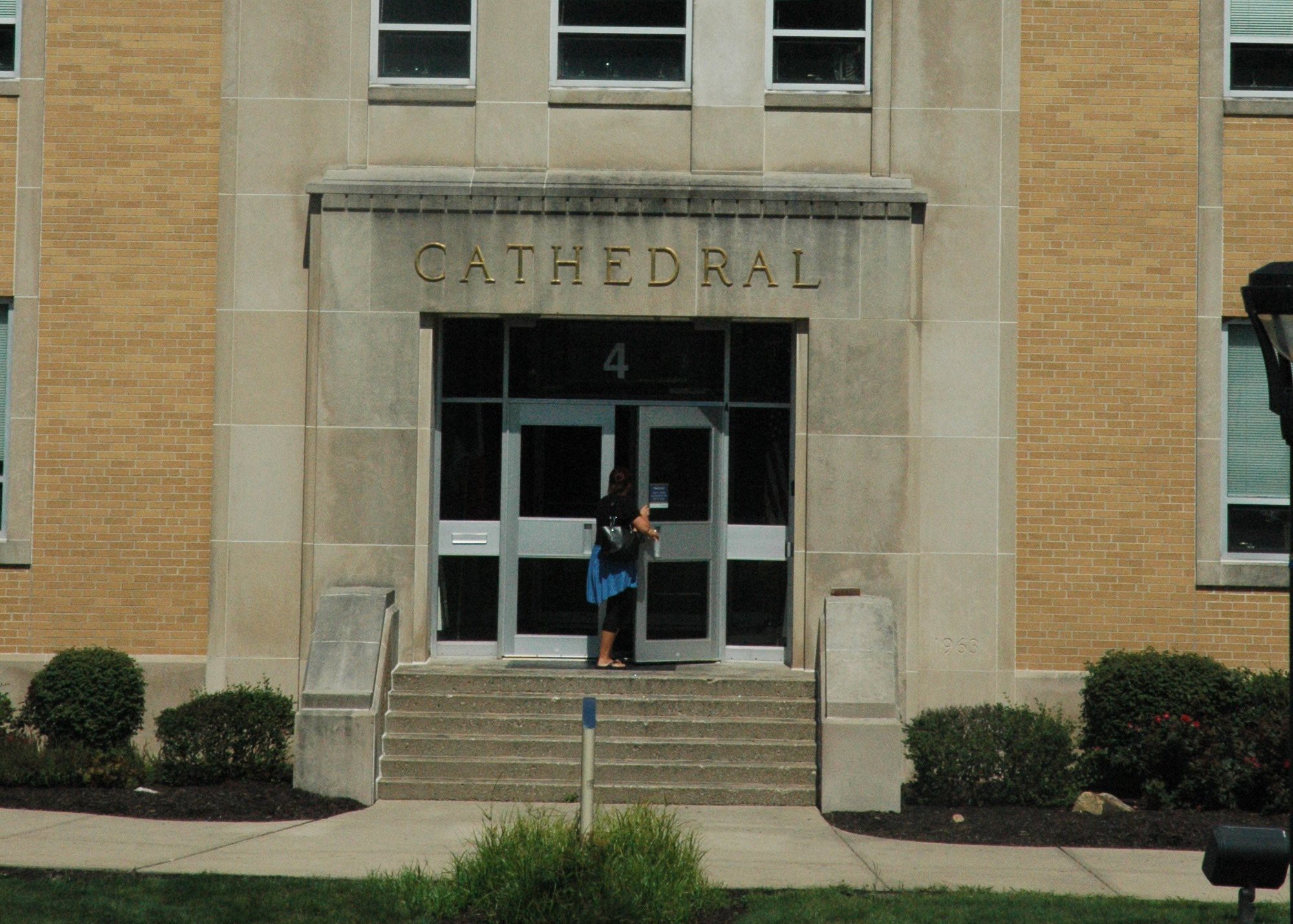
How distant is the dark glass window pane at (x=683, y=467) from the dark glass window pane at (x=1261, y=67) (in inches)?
238

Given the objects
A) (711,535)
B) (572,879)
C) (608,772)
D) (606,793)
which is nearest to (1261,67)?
(711,535)

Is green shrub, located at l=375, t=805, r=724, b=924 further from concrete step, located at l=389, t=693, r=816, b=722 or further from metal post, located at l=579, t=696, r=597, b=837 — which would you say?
concrete step, located at l=389, t=693, r=816, b=722

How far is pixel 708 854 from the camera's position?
33.1ft

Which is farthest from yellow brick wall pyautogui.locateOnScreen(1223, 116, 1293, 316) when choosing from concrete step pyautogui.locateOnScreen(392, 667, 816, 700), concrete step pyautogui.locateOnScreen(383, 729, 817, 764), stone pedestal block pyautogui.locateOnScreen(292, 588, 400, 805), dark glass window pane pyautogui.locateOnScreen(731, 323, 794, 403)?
stone pedestal block pyautogui.locateOnScreen(292, 588, 400, 805)

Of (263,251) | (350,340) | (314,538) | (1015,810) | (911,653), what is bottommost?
(1015,810)

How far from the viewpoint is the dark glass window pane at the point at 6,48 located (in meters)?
13.8

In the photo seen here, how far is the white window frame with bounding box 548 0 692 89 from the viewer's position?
13.7 meters

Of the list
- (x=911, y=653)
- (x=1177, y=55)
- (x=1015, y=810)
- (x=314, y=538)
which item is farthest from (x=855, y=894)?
(x=1177, y=55)

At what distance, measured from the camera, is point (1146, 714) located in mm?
12547

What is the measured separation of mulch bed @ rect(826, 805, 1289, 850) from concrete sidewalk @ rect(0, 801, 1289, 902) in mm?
188

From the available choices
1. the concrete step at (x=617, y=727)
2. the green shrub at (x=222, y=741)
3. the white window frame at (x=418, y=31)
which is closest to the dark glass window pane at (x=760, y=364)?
the concrete step at (x=617, y=727)

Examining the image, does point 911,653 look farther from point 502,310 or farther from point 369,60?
point 369,60

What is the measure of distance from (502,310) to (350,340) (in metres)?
1.41

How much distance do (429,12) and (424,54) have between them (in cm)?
40
